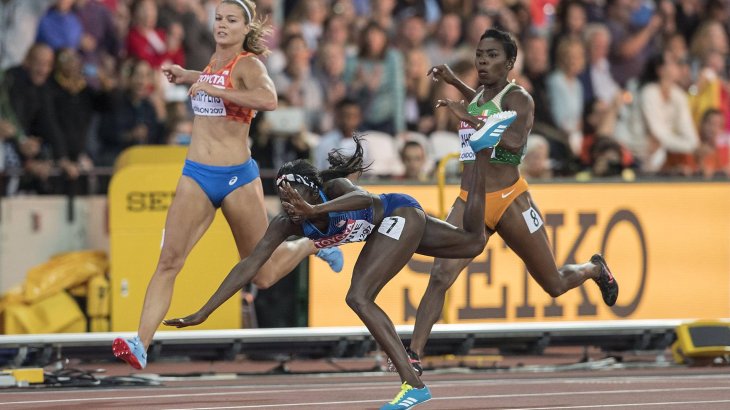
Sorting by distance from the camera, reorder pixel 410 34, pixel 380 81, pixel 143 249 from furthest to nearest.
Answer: pixel 410 34 < pixel 380 81 < pixel 143 249

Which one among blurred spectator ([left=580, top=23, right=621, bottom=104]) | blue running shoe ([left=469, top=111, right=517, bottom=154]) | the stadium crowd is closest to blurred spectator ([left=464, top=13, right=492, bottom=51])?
the stadium crowd

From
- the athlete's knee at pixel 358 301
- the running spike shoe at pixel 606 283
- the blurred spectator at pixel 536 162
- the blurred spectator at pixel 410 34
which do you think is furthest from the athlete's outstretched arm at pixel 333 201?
the blurred spectator at pixel 410 34

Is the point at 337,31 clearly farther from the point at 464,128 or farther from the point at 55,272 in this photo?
the point at 464,128

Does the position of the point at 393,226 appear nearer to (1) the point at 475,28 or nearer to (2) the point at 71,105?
(2) the point at 71,105

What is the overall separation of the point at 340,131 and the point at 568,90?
3474 millimetres

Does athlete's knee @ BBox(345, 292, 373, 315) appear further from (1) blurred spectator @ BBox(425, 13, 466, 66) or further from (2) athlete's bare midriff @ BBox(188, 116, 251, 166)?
(1) blurred spectator @ BBox(425, 13, 466, 66)

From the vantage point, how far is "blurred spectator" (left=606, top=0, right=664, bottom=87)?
1923 centimetres

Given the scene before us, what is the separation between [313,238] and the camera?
31.5 feet

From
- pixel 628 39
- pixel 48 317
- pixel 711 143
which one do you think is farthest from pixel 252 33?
pixel 628 39

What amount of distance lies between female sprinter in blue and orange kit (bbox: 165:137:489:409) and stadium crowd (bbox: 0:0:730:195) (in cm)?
507

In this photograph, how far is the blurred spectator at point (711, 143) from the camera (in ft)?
58.6

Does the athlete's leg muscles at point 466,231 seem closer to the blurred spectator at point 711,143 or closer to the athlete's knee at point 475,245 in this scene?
the athlete's knee at point 475,245

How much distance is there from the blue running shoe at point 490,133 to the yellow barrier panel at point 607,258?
3.62 m

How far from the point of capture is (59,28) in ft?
52.0
